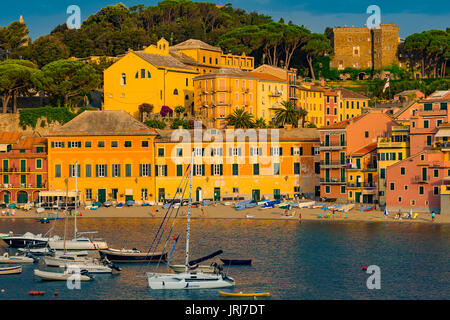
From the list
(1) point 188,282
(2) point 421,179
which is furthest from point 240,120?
(1) point 188,282

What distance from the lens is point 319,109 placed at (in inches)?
5217

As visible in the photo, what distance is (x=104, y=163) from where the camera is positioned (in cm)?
9812

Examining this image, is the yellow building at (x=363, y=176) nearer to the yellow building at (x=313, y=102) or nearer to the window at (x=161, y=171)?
the window at (x=161, y=171)

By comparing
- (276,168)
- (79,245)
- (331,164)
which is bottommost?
(79,245)

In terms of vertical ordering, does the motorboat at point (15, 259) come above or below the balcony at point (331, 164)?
below

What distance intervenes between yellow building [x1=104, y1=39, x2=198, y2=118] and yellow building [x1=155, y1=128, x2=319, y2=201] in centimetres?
1963

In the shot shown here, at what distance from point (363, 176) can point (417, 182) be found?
7.74m

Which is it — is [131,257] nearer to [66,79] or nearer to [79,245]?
[79,245]

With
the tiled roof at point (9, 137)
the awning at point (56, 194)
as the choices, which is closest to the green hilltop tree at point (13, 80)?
the tiled roof at point (9, 137)

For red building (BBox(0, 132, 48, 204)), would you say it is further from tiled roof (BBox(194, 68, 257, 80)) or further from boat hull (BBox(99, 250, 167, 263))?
boat hull (BBox(99, 250, 167, 263))

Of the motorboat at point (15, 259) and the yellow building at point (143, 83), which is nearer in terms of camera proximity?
the motorboat at point (15, 259)

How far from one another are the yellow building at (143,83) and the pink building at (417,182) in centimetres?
4019

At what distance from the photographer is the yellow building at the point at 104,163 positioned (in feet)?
322
